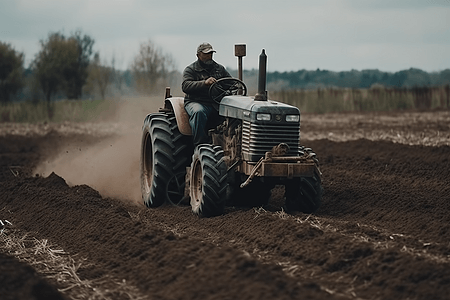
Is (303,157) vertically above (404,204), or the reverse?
(303,157)

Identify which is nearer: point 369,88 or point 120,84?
point 369,88

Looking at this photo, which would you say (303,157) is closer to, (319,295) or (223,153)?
(223,153)

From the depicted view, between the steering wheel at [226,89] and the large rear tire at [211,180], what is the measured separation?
2.91 feet

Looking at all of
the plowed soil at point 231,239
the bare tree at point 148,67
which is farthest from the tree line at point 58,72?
the plowed soil at point 231,239

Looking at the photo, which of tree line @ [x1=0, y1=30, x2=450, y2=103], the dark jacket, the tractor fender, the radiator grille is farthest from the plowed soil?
tree line @ [x1=0, y1=30, x2=450, y2=103]

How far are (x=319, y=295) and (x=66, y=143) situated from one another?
17.1 m

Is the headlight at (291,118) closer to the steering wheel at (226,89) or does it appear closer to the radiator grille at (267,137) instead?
the radiator grille at (267,137)

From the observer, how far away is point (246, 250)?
7.56 metres

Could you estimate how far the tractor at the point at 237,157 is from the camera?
9.20m

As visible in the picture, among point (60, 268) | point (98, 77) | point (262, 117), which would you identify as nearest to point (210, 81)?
point (262, 117)

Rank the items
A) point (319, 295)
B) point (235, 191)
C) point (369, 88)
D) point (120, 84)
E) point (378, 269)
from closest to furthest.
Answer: point (319, 295), point (378, 269), point (235, 191), point (369, 88), point (120, 84)

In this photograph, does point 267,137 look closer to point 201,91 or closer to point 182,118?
point 201,91

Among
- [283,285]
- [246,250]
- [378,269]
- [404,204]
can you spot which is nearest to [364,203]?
[404,204]

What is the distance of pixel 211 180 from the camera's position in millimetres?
9242
